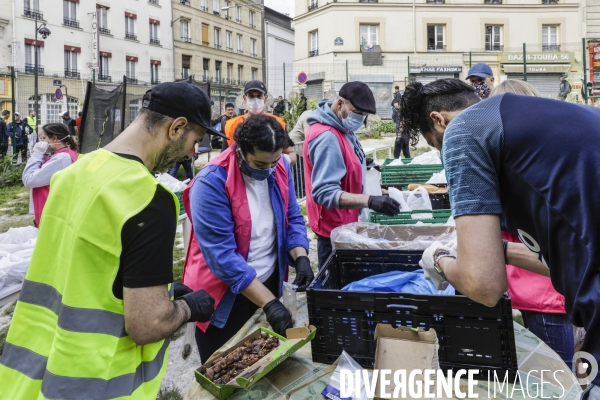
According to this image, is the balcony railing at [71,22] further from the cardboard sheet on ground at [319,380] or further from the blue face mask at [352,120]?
the cardboard sheet on ground at [319,380]

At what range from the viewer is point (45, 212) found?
1.52m

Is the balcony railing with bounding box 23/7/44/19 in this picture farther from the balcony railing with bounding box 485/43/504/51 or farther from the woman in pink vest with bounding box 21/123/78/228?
the woman in pink vest with bounding box 21/123/78/228

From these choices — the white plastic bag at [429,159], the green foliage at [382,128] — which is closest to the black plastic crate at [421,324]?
Result: the white plastic bag at [429,159]

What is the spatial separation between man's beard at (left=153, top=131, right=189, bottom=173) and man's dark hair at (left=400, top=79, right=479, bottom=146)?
32.5 inches

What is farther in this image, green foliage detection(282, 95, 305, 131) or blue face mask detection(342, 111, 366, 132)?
green foliage detection(282, 95, 305, 131)

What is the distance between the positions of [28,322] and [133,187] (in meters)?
0.57

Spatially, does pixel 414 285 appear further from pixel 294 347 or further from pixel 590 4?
pixel 590 4

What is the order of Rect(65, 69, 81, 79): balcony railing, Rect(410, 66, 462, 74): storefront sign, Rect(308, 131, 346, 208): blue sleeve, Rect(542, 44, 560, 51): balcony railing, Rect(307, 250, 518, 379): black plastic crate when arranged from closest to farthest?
1. Rect(307, 250, 518, 379): black plastic crate
2. Rect(308, 131, 346, 208): blue sleeve
3. Rect(410, 66, 462, 74): storefront sign
4. Rect(542, 44, 560, 51): balcony railing
5. Rect(65, 69, 81, 79): balcony railing

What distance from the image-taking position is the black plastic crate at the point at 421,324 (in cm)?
173

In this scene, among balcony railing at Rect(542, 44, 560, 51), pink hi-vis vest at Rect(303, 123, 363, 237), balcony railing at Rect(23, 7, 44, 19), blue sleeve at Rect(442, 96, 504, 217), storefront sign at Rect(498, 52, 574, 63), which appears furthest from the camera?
balcony railing at Rect(542, 44, 560, 51)

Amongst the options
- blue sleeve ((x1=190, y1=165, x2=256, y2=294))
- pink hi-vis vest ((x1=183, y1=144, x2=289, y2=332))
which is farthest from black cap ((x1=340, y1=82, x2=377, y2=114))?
blue sleeve ((x1=190, y1=165, x2=256, y2=294))

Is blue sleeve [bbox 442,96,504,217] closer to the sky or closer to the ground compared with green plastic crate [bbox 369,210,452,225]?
closer to the sky

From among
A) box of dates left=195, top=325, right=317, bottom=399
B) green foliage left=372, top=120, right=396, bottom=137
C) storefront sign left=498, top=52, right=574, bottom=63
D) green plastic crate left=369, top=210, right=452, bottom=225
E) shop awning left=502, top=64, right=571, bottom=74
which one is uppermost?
storefront sign left=498, top=52, right=574, bottom=63

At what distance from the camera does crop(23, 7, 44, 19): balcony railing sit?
90.8ft
